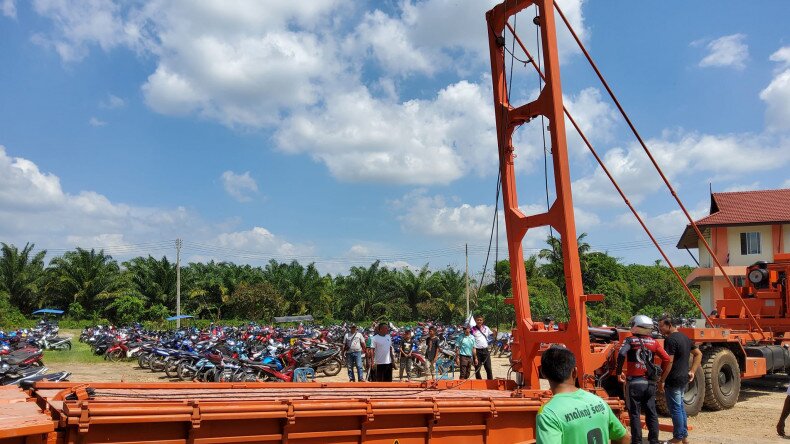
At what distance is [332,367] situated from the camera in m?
16.9

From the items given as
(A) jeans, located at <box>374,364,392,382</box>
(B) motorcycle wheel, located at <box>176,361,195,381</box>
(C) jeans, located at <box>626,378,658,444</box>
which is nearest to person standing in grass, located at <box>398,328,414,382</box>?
(A) jeans, located at <box>374,364,392,382</box>

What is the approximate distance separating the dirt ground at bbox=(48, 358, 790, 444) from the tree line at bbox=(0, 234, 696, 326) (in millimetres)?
20445

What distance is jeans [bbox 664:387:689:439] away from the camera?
23.8 ft

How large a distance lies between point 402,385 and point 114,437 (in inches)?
141

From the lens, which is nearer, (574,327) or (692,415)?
(574,327)

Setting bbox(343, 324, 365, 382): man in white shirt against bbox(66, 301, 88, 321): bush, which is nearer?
bbox(343, 324, 365, 382): man in white shirt

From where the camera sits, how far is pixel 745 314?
13.2m

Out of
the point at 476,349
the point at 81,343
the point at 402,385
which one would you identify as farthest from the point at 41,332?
the point at 402,385

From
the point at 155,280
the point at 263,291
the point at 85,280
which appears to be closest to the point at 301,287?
the point at 263,291

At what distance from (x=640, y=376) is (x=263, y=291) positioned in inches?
1330

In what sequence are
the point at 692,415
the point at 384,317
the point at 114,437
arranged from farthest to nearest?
the point at 384,317
the point at 692,415
the point at 114,437

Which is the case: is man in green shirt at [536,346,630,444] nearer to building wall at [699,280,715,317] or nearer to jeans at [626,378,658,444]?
jeans at [626,378,658,444]

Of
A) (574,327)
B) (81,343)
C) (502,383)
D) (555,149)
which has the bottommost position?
(81,343)

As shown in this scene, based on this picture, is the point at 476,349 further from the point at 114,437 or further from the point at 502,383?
the point at 114,437
